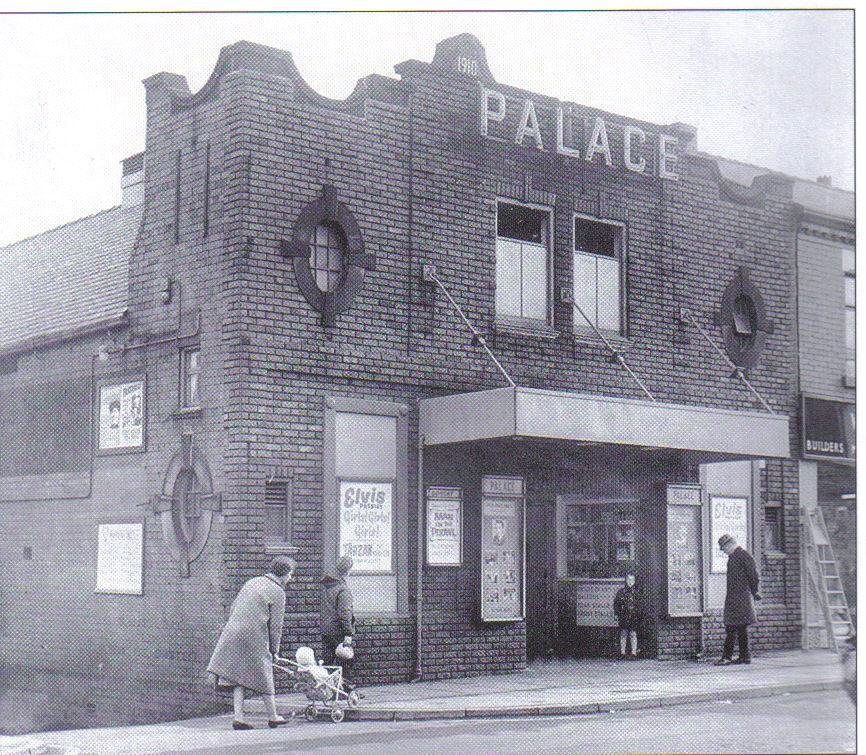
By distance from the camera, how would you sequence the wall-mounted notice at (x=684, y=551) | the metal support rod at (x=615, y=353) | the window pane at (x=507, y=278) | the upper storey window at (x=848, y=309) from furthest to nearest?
the upper storey window at (x=848, y=309) < the wall-mounted notice at (x=684, y=551) < the window pane at (x=507, y=278) < the metal support rod at (x=615, y=353)

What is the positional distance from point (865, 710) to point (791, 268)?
37.2ft

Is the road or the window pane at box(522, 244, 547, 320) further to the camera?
the window pane at box(522, 244, 547, 320)

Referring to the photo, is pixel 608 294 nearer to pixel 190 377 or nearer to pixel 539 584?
pixel 539 584

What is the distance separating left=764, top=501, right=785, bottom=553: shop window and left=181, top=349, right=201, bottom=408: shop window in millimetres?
9211

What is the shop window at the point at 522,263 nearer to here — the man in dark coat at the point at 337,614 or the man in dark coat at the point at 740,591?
the man in dark coat at the point at 740,591

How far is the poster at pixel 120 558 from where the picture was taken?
698 inches

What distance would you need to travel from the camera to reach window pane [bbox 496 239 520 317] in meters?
19.0

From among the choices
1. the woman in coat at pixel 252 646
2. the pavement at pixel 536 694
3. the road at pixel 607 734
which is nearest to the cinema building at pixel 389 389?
the pavement at pixel 536 694

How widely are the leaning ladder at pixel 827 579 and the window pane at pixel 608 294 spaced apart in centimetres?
457

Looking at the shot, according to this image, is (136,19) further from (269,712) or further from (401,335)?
(269,712)

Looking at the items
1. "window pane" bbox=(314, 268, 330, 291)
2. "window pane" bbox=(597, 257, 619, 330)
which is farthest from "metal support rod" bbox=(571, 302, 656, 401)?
"window pane" bbox=(314, 268, 330, 291)

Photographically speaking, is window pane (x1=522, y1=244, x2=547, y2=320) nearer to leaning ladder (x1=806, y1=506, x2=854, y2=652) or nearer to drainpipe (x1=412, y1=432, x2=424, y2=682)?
drainpipe (x1=412, y1=432, x2=424, y2=682)

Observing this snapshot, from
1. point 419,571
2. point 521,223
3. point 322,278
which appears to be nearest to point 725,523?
Answer: point 521,223

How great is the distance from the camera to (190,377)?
17281 mm
